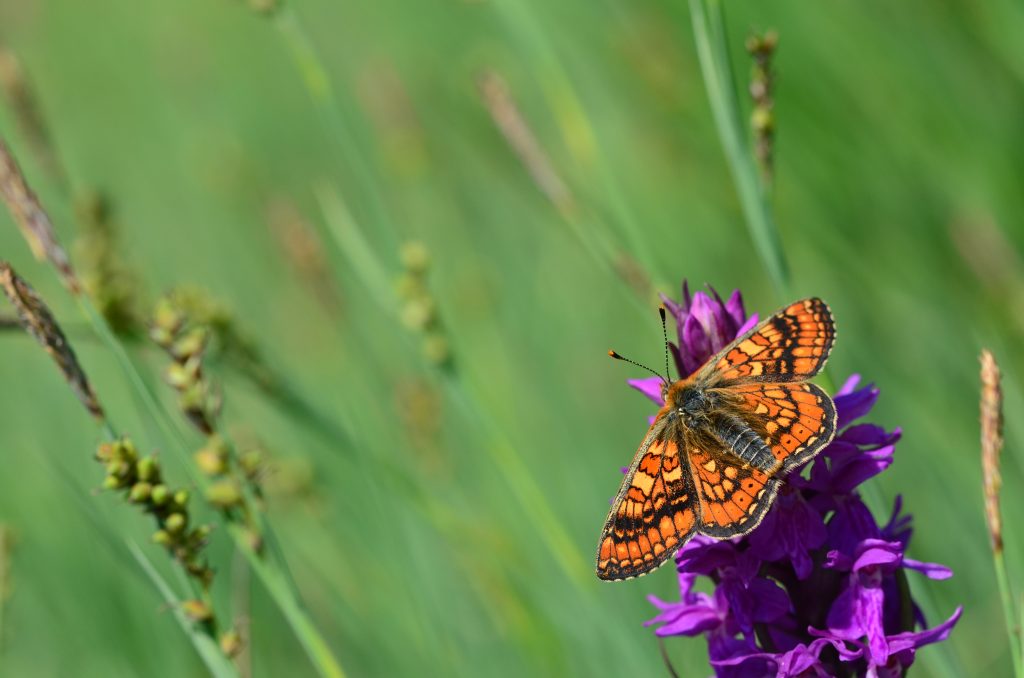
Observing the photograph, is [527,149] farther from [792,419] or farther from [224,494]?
[224,494]

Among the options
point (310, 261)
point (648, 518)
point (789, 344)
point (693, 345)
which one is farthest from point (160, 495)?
point (310, 261)

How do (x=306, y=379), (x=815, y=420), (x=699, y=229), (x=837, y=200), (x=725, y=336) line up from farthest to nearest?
(x=306, y=379) → (x=699, y=229) → (x=837, y=200) → (x=725, y=336) → (x=815, y=420)

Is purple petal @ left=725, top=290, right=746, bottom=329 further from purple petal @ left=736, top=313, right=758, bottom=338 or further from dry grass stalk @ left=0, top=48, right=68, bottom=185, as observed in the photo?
dry grass stalk @ left=0, top=48, right=68, bottom=185

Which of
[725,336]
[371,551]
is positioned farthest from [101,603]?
[725,336]

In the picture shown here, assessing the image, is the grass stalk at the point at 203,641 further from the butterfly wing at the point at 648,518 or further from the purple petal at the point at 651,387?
the purple petal at the point at 651,387

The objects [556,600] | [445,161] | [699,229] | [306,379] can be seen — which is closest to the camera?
[556,600]

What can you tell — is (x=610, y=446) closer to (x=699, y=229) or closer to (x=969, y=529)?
(x=699, y=229)
